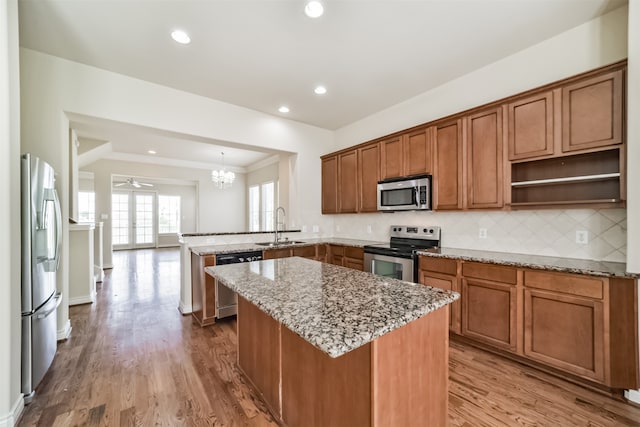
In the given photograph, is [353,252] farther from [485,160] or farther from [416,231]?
[485,160]

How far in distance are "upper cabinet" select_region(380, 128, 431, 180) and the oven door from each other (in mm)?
1097

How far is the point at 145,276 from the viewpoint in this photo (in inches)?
215

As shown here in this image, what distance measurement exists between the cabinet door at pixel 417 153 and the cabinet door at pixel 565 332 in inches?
65.4

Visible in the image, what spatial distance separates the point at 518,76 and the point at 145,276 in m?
6.82

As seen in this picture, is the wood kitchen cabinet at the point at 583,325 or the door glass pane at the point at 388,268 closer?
the wood kitchen cabinet at the point at 583,325

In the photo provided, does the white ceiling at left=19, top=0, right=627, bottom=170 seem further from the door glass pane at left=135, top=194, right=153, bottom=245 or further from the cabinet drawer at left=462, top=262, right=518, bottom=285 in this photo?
the door glass pane at left=135, top=194, right=153, bottom=245

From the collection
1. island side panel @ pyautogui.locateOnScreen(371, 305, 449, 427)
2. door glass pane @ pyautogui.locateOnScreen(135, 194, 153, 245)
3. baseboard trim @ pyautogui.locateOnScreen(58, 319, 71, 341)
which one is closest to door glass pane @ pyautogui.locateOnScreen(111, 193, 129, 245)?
door glass pane @ pyautogui.locateOnScreen(135, 194, 153, 245)

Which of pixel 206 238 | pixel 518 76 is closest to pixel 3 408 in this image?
pixel 206 238

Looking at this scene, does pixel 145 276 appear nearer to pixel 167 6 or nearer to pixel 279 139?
pixel 279 139

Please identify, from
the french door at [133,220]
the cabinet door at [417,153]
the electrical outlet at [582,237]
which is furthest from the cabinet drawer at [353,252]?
the french door at [133,220]

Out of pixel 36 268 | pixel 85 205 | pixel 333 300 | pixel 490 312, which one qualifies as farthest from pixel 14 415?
pixel 85 205

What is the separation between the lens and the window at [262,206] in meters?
7.68

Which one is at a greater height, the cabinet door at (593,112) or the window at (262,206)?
the cabinet door at (593,112)

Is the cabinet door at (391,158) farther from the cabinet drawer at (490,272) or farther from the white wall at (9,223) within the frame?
the white wall at (9,223)
